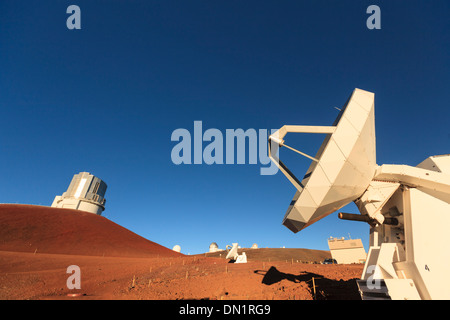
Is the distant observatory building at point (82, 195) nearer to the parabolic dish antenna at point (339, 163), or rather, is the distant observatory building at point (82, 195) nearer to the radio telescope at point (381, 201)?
the radio telescope at point (381, 201)

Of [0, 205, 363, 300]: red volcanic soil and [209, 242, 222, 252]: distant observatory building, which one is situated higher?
[0, 205, 363, 300]: red volcanic soil

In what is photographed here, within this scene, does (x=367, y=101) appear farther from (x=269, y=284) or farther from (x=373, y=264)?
(x=269, y=284)

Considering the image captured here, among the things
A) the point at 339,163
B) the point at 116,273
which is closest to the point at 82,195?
the point at 116,273

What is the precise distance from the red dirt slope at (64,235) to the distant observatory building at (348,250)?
3693 cm

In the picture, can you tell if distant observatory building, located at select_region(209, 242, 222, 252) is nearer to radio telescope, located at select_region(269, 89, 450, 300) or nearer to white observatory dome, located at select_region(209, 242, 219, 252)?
white observatory dome, located at select_region(209, 242, 219, 252)

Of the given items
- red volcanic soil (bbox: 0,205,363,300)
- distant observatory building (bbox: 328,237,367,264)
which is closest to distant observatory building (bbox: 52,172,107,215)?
red volcanic soil (bbox: 0,205,363,300)

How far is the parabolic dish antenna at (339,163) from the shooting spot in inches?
299

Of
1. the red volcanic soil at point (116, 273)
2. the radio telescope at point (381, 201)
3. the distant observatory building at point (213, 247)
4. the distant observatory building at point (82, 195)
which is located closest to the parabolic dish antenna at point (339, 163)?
the radio telescope at point (381, 201)

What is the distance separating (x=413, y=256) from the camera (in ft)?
21.5

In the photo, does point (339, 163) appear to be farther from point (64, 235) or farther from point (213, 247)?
point (213, 247)

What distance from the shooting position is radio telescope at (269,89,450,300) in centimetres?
639
